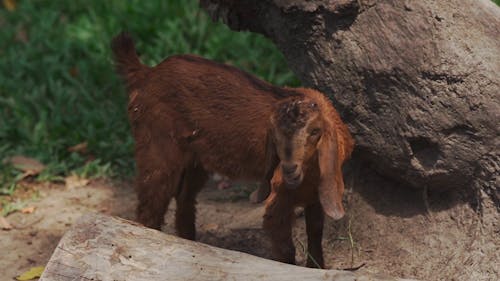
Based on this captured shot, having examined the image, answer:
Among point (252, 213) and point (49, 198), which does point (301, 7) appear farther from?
point (49, 198)

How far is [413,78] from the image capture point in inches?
193

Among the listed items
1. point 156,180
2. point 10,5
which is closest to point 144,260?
point 156,180

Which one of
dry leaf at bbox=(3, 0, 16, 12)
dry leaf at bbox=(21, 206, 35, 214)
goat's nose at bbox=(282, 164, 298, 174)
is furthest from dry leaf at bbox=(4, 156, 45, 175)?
goat's nose at bbox=(282, 164, 298, 174)

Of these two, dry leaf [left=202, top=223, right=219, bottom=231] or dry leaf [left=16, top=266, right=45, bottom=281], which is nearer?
dry leaf [left=16, top=266, right=45, bottom=281]

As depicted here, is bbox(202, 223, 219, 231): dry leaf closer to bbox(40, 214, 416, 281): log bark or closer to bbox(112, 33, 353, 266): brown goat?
bbox(112, 33, 353, 266): brown goat

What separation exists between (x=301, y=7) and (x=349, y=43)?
1.20ft

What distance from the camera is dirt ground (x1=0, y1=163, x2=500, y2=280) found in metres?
4.88

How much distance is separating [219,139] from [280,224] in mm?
A: 675

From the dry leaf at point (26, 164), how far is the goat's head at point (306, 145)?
3145mm

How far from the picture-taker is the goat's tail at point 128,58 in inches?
212

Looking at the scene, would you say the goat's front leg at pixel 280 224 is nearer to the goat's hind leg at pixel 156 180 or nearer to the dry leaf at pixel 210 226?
the goat's hind leg at pixel 156 180

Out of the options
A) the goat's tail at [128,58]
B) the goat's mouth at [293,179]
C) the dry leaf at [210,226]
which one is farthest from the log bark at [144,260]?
the dry leaf at [210,226]

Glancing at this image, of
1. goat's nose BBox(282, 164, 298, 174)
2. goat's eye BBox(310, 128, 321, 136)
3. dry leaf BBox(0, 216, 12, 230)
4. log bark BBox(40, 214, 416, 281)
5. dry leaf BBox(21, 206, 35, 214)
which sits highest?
goat's eye BBox(310, 128, 321, 136)

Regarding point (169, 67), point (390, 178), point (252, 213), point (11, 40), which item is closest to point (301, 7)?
point (169, 67)
